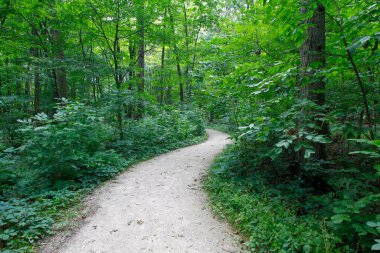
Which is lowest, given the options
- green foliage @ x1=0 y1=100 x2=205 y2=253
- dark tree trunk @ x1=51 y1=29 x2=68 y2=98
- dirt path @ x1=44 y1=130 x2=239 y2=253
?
dirt path @ x1=44 y1=130 x2=239 y2=253

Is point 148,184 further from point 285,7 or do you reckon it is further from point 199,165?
point 285,7

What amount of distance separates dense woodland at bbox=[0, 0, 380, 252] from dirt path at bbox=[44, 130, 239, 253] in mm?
473

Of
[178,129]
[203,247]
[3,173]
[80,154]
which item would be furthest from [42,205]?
[178,129]

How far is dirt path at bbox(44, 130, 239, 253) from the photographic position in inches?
132

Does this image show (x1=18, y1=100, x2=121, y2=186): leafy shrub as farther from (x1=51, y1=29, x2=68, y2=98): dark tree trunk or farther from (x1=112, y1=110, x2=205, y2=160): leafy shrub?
(x1=51, y1=29, x2=68, y2=98): dark tree trunk

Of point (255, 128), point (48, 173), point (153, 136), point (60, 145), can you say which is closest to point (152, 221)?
point (255, 128)

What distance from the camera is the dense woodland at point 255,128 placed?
2920 mm

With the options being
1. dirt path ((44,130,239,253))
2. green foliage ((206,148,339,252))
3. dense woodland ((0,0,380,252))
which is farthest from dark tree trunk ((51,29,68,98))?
green foliage ((206,148,339,252))

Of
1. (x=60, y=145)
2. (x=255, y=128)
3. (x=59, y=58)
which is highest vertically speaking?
(x=59, y=58)

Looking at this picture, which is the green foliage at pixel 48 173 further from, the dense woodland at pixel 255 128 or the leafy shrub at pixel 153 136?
the leafy shrub at pixel 153 136

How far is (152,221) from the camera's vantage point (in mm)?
4051

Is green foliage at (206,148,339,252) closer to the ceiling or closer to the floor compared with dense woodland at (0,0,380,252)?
closer to the floor

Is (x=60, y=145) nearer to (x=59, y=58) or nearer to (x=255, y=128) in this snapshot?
(x=255, y=128)

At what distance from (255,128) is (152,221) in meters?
2.63
